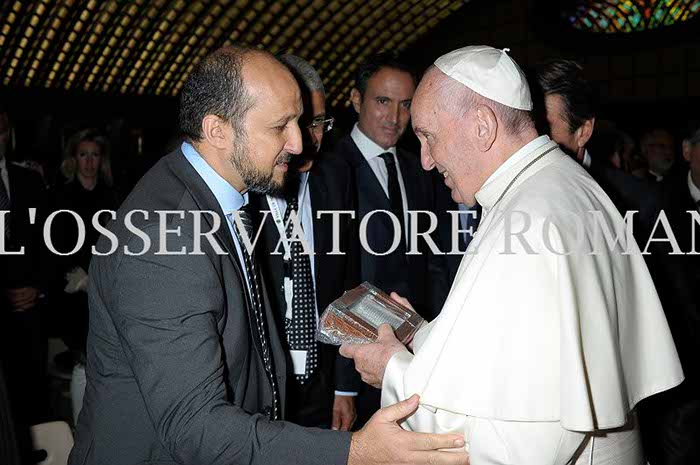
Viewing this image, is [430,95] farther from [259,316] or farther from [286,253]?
[286,253]

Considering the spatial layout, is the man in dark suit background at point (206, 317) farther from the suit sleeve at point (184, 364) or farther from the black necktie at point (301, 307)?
the black necktie at point (301, 307)

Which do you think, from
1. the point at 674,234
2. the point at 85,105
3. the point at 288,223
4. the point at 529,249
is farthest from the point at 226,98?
the point at 85,105

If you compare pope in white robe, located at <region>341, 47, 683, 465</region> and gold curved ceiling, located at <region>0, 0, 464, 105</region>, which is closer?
pope in white robe, located at <region>341, 47, 683, 465</region>

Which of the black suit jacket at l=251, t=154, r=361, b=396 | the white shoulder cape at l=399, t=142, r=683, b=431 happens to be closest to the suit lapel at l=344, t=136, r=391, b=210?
the black suit jacket at l=251, t=154, r=361, b=396

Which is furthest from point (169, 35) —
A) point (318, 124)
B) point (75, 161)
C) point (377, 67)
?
point (318, 124)

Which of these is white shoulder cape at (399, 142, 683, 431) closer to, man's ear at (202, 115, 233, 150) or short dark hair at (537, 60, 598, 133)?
man's ear at (202, 115, 233, 150)

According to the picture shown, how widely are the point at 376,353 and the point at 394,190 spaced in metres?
1.74

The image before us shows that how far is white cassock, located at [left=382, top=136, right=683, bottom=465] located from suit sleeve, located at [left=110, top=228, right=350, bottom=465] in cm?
35

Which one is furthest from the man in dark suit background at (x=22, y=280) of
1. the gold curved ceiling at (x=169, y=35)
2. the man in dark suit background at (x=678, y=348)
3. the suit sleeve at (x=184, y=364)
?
the gold curved ceiling at (x=169, y=35)

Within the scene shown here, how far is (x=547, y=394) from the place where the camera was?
5.14ft

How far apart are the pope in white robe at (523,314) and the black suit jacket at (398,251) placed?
4.61 feet

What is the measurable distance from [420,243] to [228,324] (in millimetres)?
2091

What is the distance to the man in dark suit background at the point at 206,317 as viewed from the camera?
1.47 m

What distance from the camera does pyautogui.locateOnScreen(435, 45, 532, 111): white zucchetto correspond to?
1841mm
